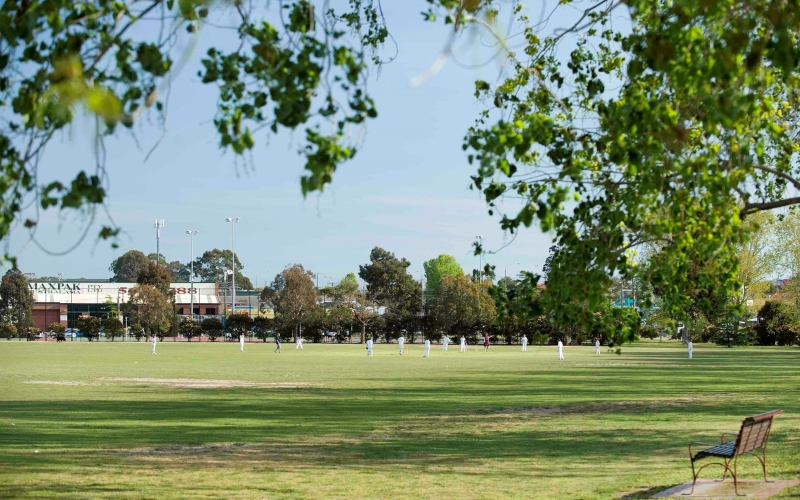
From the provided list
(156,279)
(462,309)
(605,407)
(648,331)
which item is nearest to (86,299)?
(156,279)

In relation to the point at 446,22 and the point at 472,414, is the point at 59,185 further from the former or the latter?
the point at 472,414

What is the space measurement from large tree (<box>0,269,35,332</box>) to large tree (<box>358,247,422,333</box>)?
145 ft

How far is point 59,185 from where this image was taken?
6648 millimetres

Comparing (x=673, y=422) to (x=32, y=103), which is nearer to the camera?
(x=32, y=103)

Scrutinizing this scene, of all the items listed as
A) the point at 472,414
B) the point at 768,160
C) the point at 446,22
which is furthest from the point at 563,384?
the point at 446,22

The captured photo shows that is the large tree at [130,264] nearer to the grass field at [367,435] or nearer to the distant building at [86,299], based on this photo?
the distant building at [86,299]

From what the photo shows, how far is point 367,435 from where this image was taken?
18750 mm

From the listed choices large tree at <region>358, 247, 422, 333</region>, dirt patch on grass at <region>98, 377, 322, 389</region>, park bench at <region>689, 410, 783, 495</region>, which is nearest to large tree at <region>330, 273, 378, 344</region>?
large tree at <region>358, 247, 422, 333</region>

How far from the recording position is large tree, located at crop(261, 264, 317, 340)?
110 meters

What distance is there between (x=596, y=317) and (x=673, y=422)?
10.5 meters

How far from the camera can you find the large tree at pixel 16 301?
126000mm

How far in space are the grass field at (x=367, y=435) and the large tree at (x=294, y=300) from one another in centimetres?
7442

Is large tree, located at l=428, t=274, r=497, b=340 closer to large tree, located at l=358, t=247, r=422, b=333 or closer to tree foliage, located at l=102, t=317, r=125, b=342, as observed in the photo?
large tree, located at l=358, t=247, r=422, b=333

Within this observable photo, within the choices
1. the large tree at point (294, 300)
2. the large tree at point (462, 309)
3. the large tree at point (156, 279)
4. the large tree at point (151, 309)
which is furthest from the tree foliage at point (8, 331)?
the large tree at point (462, 309)
